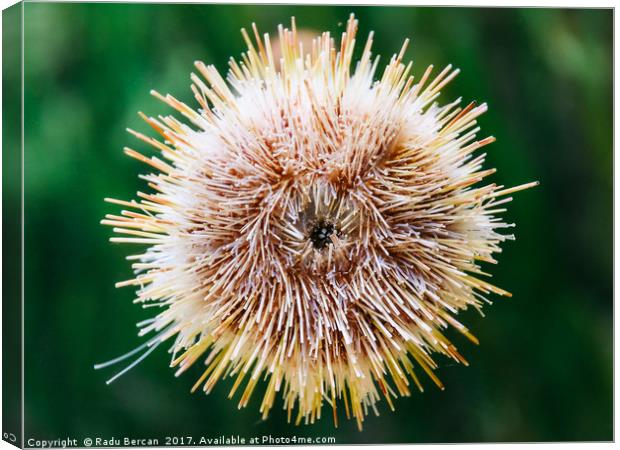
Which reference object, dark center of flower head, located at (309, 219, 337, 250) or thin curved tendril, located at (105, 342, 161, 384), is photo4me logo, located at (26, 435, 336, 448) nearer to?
thin curved tendril, located at (105, 342, 161, 384)

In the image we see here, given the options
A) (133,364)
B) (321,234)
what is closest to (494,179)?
(321,234)

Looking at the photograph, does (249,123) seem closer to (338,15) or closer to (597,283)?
(338,15)

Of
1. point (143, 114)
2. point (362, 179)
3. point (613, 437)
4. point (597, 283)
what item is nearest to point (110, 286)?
point (143, 114)

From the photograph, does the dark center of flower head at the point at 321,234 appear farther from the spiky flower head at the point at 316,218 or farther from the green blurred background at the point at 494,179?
the green blurred background at the point at 494,179

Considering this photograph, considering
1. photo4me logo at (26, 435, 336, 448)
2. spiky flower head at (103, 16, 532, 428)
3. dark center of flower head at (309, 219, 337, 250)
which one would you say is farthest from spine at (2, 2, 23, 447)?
dark center of flower head at (309, 219, 337, 250)

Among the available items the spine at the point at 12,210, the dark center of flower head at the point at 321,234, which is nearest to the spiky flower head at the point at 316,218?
the dark center of flower head at the point at 321,234
